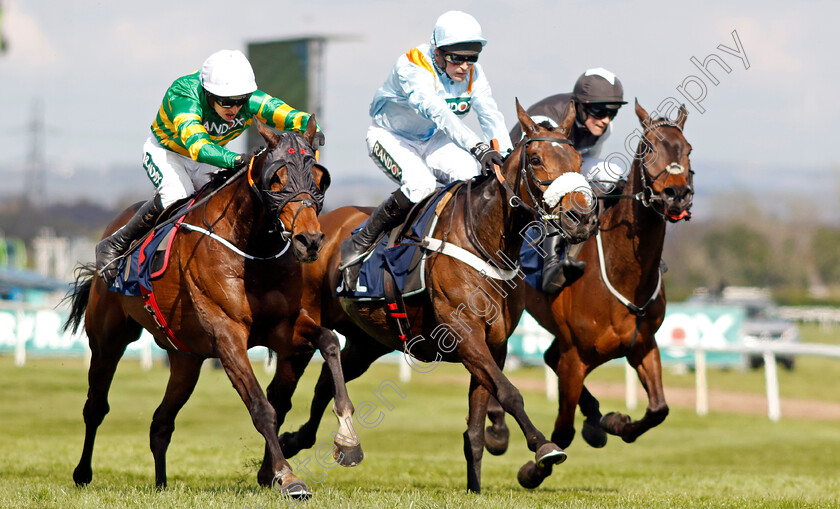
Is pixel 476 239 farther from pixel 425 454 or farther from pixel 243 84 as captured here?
pixel 425 454

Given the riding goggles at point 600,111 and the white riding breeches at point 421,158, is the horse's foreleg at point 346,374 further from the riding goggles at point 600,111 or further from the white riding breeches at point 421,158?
the riding goggles at point 600,111

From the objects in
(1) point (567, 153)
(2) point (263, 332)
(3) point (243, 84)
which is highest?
(3) point (243, 84)

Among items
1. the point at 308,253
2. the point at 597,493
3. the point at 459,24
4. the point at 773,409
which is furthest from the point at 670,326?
the point at 308,253

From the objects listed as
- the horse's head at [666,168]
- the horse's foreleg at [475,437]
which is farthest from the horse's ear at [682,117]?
the horse's foreleg at [475,437]

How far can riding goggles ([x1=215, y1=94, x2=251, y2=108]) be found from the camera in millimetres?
5912

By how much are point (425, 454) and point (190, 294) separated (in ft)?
17.3

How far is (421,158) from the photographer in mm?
6625

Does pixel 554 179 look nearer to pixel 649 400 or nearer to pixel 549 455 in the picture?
pixel 549 455

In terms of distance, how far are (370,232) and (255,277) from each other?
100 cm

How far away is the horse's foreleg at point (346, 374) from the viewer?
680cm

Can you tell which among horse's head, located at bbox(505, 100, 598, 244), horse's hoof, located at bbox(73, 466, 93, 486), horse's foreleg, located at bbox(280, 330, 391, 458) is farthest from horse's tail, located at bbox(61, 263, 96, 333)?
horse's head, located at bbox(505, 100, 598, 244)

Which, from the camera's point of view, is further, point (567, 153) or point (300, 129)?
point (300, 129)

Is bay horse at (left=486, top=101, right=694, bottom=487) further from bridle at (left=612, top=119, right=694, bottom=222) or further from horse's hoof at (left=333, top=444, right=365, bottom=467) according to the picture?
horse's hoof at (left=333, top=444, right=365, bottom=467)

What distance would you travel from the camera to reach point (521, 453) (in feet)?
36.1
